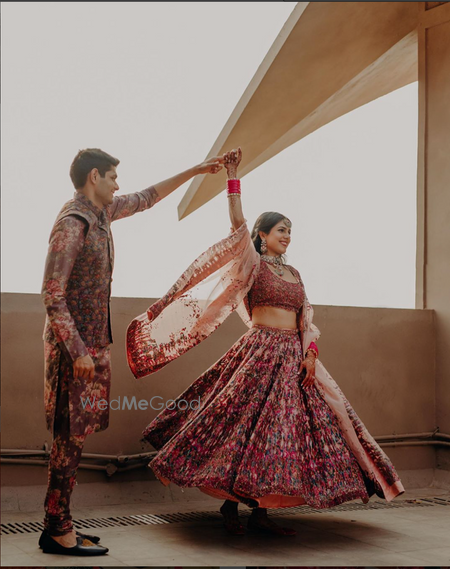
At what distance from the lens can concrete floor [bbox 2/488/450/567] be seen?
9.01 feet

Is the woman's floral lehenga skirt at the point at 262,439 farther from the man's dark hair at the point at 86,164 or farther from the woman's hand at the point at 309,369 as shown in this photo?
the man's dark hair at the point at 86,164

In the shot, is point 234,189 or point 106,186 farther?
point 234,189

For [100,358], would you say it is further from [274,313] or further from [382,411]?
[382,411]

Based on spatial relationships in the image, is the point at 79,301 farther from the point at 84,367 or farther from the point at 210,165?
the point at 210,165

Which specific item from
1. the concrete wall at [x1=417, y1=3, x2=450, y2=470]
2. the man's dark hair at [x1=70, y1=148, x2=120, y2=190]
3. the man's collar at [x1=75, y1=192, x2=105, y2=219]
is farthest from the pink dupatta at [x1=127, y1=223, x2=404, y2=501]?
the concrete wall at [x1=417, y1=3, x2=450, y2=470]

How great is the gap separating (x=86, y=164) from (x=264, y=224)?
1108 millimetres

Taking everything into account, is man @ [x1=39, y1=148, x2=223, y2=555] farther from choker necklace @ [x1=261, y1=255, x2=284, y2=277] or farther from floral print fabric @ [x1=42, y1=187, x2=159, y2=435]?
choker necklace @ [x1=261, y1=255, x2=284, y2=277]

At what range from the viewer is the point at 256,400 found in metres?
3.24

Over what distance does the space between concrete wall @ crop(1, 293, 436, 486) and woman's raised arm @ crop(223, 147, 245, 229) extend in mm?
823

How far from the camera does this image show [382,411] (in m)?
4.63

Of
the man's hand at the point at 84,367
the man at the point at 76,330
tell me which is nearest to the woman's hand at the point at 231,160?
the man at the point at 76,330

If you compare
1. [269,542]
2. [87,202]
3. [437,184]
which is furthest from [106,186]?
[437,184]

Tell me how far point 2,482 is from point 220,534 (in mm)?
1133

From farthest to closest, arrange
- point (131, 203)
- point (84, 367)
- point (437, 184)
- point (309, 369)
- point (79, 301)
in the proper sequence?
point (437, 184), point (309, 369), point (131, 203), point (79, 301), point (84, 367)
